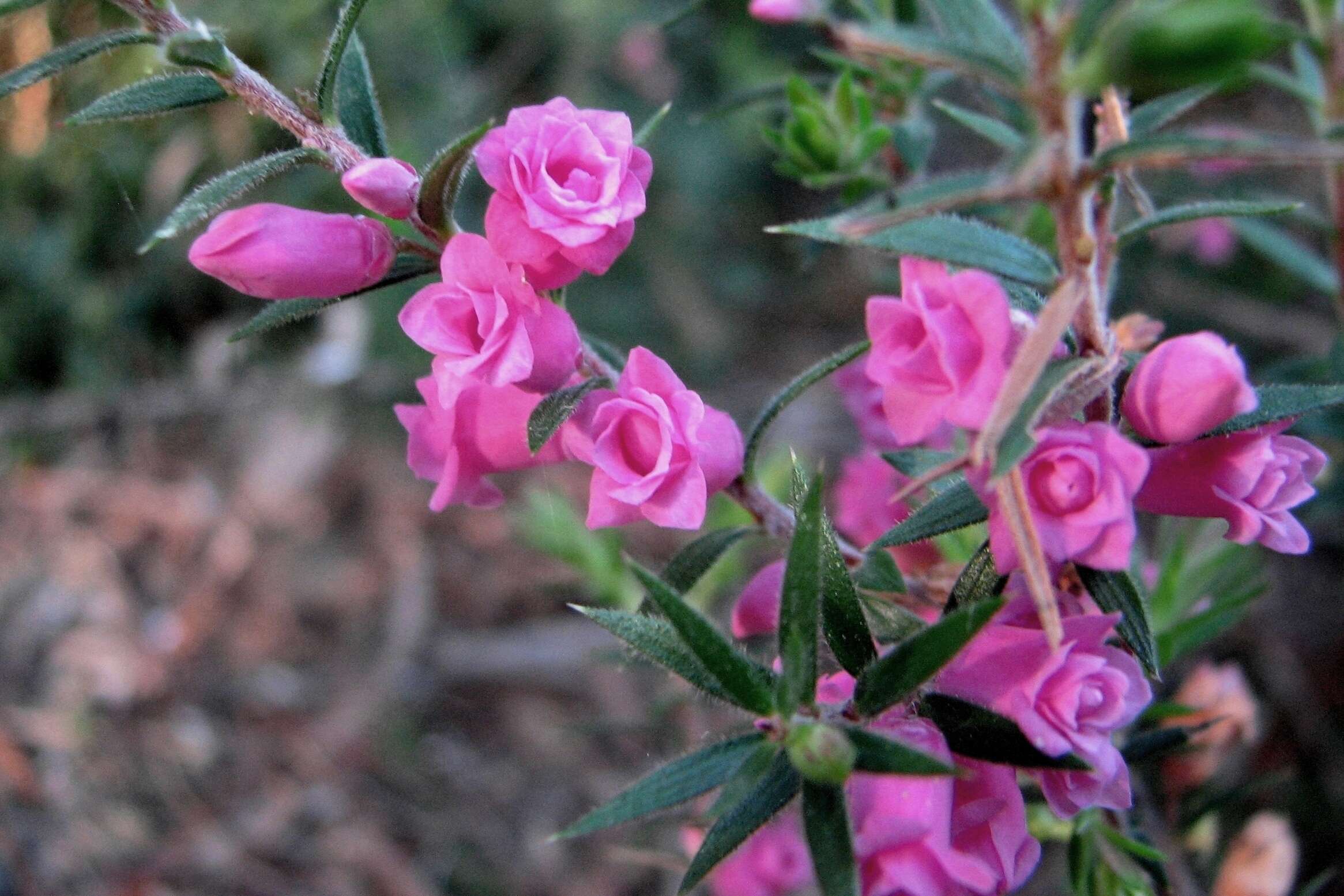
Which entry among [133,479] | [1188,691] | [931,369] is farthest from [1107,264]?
[133,479]

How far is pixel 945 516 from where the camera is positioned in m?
0.79

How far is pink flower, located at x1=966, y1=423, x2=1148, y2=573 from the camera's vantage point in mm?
651

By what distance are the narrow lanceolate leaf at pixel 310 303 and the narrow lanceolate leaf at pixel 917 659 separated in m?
0.51

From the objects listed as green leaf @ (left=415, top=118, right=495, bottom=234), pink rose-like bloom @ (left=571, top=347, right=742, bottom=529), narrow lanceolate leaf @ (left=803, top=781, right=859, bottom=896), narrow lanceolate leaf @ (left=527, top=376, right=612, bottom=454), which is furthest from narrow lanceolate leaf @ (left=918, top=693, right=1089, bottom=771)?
green leaf @ (left=415, top=118, right=495, bottom=234)

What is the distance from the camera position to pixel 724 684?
2.47 ft

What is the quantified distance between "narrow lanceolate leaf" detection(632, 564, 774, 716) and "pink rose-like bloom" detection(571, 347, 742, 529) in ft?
0.28

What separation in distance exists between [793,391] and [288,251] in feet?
1.44

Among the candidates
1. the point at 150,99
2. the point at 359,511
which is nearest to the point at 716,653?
the point at 150,99

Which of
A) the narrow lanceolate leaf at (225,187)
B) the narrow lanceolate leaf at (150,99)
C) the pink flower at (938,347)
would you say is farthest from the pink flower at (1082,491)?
the narrow lanceolate leaf at (150,99)

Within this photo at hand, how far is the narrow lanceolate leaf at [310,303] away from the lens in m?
0.86

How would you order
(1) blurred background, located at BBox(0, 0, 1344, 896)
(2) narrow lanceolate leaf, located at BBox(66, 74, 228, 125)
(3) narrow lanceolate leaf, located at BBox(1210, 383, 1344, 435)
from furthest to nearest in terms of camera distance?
(1) blurred background, located at BBox(0, 0, 1344, 896)
(2) narrow lanceolate leaf, located at BBox(66, 74, 228, 125)
(3) narrow lanceolate leaf, located at BBox(1210, 383, 1344, 435)

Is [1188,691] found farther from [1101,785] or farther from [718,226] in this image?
[718,226]

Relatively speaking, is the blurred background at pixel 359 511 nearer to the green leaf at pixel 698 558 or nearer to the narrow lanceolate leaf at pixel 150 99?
the green leaf at pixel 698 558

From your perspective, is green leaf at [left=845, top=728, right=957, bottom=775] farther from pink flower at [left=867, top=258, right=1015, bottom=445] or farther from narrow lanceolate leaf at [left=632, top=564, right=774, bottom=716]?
pink flower at [left=867, top=258, right=1015, bottom=445]
